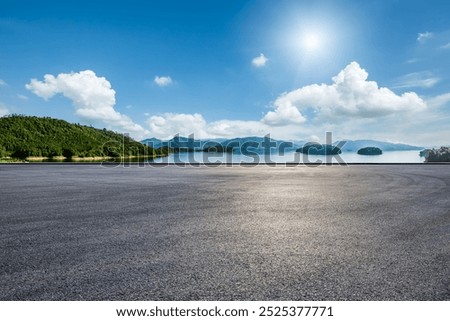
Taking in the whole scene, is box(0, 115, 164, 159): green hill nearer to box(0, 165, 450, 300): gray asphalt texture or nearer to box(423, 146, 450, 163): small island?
box(423, 146, 450, 163): small island

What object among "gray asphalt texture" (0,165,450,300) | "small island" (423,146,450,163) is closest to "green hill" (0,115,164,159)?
"small island" (423,146,450,163)

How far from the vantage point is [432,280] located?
13.0ft

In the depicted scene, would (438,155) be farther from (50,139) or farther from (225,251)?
(50,139)

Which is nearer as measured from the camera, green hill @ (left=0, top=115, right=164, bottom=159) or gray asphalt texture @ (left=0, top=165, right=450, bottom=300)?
gray asphalt texture @ (left=0, top=165, right=450, bottom=300)

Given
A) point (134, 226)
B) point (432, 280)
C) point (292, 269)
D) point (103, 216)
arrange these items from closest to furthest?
point (432, 280) → point (292, 269) → point (134, 226) → point (103, 216)

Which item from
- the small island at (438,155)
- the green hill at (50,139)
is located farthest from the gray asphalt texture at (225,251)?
the green hill at (50,139)

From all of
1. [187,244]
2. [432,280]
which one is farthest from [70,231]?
[432,280]

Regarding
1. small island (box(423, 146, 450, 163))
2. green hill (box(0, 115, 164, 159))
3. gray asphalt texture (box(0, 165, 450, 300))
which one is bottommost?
gray asphalt texture (box(0, 165, 450, 300))

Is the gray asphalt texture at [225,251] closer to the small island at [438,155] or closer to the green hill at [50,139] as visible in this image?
the small island at [438,155]

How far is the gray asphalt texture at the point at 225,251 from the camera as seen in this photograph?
12.1 feet

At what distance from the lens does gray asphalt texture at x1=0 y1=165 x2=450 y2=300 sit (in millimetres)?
3695

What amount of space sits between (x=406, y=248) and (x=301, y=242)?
Result: 182 centimetres
